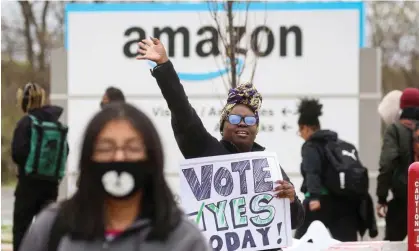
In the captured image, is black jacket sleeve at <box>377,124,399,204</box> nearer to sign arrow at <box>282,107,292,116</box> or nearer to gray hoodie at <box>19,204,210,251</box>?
sign arrow at <box>282,107,292,116</box>

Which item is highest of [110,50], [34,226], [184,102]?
[110,50]

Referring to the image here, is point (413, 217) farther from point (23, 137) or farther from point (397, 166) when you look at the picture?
point (23, 137)

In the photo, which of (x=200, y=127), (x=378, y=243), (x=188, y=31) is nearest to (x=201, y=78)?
(x=188, y=31)

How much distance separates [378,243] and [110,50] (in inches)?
244

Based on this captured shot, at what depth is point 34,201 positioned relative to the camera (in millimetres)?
9680

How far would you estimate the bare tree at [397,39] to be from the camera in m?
37.8

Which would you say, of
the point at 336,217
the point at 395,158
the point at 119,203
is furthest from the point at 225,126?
the point at 395,158

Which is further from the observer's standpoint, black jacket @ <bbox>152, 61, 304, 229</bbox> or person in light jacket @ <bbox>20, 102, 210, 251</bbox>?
black jacket @ <bbox>152, 61, 304, 229</bbox>

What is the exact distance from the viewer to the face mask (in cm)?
283

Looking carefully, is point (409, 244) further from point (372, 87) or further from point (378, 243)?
point (372, 87)

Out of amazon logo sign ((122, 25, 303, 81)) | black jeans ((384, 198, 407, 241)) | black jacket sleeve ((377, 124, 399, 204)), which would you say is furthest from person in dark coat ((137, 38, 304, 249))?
amazon logo sign ((122, 25, 303, 81))

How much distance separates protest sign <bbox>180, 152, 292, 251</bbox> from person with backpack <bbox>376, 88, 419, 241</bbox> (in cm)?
401

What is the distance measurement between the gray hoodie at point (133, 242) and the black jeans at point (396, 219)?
6695mm

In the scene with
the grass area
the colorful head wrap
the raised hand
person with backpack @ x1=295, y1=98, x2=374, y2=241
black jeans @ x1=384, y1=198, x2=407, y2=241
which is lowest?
the grass area
